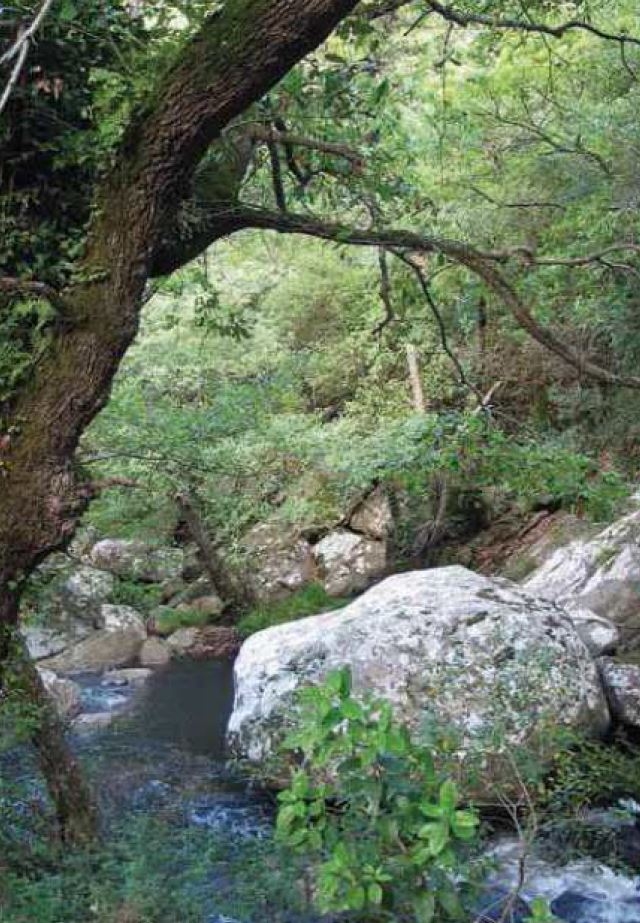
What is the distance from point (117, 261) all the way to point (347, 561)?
11305mm

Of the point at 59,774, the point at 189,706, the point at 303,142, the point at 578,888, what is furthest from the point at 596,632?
the point at 303,142

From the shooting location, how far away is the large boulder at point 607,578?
27.2ft

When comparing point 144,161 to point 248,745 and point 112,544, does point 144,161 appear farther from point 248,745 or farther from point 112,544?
point 112,544

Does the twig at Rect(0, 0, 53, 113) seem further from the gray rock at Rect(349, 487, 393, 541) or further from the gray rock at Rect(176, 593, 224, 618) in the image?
the gray rock at Rect(176, 593, 224, 618)

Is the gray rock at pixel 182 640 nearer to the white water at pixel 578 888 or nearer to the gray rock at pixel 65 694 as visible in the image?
the gray rock at pixel 65 694

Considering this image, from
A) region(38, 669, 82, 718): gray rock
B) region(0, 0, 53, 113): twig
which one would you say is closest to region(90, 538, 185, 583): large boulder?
region(38, 669, 82, 718): gray rock

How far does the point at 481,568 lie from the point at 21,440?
10608mm

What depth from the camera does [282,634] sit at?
8070 millimetres

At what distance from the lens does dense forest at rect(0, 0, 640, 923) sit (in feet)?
8.41

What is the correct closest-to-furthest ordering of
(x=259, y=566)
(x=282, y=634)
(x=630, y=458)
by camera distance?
(x=282, y=634), (x=630, y=458), (x=259, y=566)

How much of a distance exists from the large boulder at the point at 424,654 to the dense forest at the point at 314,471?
0.03m

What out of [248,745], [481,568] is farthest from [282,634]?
[481,568]

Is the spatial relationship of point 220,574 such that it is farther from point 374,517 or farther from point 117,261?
point 117,261

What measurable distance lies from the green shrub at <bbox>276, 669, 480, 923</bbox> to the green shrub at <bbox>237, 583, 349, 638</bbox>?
10.7 meters
